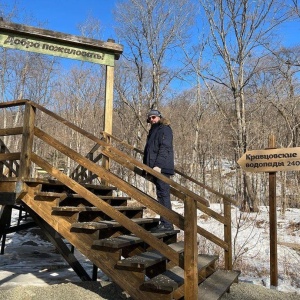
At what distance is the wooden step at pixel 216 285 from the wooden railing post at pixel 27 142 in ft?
8.47

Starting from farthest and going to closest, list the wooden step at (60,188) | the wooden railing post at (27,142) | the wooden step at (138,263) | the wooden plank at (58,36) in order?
the wooden plank at (58,36), the wooden step at (60,188), the wooden railing post at (27,142), the wooden step at (138,263)

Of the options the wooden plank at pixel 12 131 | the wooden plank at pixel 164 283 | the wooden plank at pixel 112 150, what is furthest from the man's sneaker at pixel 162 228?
the wooden plank at pixel 12 131

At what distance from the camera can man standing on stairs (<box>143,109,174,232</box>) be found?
4875 mm

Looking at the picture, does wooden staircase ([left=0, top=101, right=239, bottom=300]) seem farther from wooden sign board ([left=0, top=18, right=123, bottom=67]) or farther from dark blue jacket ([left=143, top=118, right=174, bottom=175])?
wooden sign board ([left=0, top=18, right=123, bottom=67])

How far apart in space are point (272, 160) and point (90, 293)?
321 centimetres

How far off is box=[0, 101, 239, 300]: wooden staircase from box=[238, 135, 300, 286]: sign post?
2.08 ft

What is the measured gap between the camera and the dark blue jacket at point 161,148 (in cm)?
495

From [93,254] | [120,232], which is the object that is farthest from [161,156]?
[93,254]

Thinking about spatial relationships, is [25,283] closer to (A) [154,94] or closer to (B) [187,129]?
(A) [154,94]

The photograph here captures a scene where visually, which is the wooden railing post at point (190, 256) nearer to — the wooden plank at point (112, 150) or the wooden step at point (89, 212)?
the wooden plank at point (112, 150)

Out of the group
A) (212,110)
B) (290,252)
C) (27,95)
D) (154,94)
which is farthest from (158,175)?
(212,110)

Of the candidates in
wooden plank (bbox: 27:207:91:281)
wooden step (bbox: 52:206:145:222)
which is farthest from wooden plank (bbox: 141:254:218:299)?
wooden plank (bbox: 27:207:91:281)

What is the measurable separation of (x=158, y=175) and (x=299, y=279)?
316 centimetres

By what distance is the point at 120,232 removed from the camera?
450 centimetres
